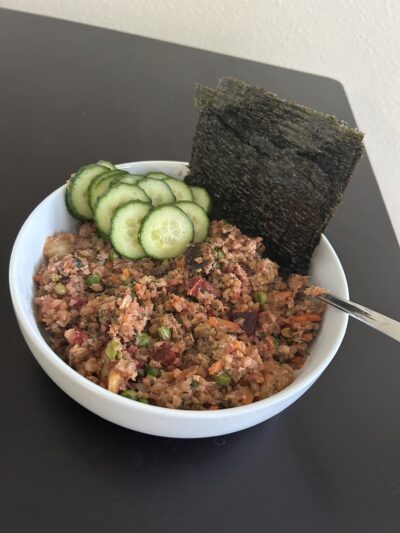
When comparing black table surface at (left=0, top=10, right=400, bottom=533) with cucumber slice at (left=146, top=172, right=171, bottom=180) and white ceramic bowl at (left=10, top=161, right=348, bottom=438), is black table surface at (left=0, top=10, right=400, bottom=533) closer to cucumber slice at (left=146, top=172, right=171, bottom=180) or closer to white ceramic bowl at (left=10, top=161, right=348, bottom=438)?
white ceramic bowl at (left=10, top=161, right=348, bottom=438)

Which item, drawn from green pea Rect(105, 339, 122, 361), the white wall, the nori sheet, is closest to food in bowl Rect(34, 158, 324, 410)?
green pea Rect(105, 339, 122, 361)

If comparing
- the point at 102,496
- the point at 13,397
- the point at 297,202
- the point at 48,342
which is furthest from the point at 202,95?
the point at 102,496

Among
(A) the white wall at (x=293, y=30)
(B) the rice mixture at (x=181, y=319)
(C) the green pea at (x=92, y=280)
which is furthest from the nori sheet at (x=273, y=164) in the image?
(A) the white wall at (x=293, y=30)

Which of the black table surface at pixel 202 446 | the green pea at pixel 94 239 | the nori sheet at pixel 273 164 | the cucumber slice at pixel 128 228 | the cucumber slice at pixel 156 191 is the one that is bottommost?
the black table surface at pixel 202 446

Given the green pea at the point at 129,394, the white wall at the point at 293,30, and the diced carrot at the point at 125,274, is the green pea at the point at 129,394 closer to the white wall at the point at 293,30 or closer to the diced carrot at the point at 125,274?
the diced carrot at the point at 125,274

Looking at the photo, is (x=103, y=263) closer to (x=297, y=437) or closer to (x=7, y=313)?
(x=7, y=313)

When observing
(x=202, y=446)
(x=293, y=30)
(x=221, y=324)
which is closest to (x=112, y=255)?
(x=221, y=324)
